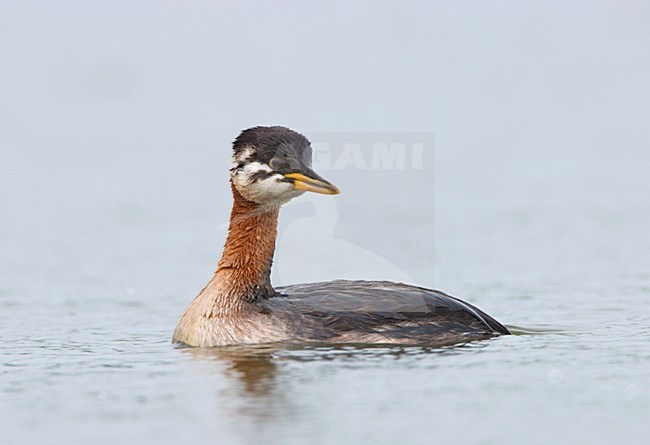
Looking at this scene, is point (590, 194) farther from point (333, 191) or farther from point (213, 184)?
point (333, 191)

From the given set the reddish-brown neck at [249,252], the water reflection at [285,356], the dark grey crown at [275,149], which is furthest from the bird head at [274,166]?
the water reflection at [285,356]

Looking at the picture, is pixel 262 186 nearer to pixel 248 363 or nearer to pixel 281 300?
pixel 281 300

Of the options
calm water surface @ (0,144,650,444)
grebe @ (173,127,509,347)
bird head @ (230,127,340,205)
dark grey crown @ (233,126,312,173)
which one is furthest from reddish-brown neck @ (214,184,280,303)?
calm water surface @ (0,144,650,444)

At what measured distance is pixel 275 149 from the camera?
15094 mm

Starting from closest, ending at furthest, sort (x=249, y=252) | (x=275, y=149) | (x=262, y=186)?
(x=275, y=149), (x=262, y=186), (x=249, y=252)

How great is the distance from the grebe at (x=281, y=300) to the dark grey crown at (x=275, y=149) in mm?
10

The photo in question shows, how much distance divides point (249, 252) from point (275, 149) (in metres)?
1.28

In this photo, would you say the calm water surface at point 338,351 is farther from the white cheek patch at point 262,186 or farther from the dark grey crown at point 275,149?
the dark grey crown at point 275,149

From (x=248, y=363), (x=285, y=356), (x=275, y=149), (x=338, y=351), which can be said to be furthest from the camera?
(x=275, y=149)

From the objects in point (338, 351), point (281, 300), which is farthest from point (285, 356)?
point (281, 300)

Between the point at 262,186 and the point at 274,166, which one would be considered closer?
the point at 274,166

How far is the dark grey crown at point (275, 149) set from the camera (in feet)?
49.3

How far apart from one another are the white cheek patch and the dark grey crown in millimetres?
67

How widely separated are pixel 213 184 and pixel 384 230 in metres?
5.28
